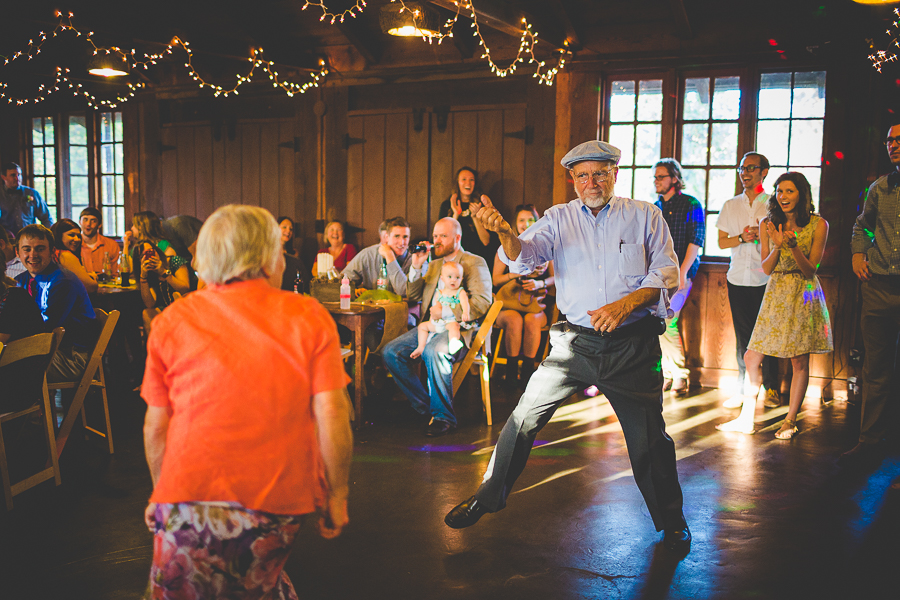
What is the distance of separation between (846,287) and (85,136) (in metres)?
8.44

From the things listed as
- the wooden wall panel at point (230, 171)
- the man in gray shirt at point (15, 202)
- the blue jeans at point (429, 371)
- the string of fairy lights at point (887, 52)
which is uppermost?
the string of fairy lights at point (887, 52)

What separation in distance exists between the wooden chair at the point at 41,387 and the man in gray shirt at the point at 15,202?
16.0 feet

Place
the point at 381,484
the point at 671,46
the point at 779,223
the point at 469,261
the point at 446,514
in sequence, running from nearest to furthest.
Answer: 1. the point at 446,514
2. the point at 381,484
3. the point at 779,223
4. the point at 469,261
5. the point at 671,46

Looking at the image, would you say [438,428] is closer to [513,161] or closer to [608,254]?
[608,254]

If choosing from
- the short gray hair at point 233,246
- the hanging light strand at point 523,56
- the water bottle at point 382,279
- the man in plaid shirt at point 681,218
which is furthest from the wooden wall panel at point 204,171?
the short gray hair at point 233,246

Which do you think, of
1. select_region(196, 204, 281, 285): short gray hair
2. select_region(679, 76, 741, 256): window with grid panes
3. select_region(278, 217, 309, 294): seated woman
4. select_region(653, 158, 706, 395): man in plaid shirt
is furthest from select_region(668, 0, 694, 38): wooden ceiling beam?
select_region(196, 204, 281, 285): short gray hair

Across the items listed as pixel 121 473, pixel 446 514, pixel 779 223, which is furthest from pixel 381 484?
pixel 779 223

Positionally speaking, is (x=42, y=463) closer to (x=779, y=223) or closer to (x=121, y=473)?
(x=121, y=473)

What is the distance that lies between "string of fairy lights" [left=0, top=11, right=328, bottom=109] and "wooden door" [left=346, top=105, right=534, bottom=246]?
801 mm

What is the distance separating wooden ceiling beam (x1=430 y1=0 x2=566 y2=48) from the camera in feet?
16.6

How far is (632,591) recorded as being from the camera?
8.20 ft

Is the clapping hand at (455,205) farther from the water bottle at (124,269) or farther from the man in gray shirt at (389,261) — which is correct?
the water bottle at (124,269)

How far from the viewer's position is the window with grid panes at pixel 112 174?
326 inches

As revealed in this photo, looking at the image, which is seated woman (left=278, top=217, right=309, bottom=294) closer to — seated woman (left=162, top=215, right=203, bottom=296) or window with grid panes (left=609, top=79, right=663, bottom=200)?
seated woman (left=162, top=215, right=203, bottom=296)
